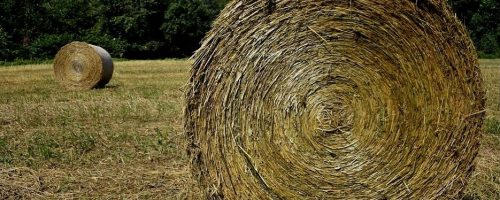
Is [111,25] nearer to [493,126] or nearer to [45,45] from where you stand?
[45,45]

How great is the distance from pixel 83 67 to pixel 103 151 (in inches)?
337

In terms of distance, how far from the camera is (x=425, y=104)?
404cm

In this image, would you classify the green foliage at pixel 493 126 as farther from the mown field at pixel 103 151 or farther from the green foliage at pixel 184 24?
the green foliage at pixel 184 24

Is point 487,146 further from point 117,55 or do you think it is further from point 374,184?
point 117,55

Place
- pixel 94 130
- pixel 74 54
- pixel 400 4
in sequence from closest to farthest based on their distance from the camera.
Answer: pixel 400 4
pixel 94 130
pixel 74 54

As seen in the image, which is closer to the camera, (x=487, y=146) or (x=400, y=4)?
(x=400, y=4)

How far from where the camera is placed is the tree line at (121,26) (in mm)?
35062

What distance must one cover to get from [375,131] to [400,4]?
91cm

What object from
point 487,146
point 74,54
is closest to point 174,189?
point 487,146

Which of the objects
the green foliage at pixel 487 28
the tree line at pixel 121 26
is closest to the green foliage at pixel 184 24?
the tree line at pixel 121 26

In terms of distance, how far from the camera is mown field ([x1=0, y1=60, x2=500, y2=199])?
4879 mm

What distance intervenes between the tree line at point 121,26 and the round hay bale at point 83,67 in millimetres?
20341

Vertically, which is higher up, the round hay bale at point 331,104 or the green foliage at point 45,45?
the round hay bale at point 331,104

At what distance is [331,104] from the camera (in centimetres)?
421
